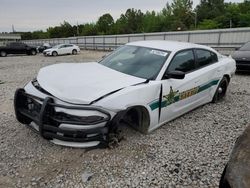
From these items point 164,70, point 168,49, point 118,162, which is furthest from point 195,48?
point 118,162

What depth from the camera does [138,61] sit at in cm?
434

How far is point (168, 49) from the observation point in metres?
4.44

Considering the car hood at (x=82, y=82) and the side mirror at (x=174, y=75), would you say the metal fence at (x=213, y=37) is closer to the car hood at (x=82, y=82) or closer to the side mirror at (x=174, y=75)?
the side mirror at (x=174, y=75)

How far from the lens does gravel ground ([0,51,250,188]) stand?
9.52ft

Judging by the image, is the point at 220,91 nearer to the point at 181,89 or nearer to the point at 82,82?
the point at 181,89

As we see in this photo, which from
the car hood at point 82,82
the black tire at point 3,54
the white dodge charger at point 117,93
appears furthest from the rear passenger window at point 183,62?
the black tire at point 3,54

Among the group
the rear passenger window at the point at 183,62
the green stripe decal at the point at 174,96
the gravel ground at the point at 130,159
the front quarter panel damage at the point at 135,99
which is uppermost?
the rear passenger window at the point at 183,62

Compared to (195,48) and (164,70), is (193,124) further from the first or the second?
(195,48)

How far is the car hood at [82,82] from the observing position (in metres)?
3.20

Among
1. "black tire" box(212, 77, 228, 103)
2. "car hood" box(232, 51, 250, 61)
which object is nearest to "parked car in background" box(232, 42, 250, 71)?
"car hood" box(232, 51, 250, 61)

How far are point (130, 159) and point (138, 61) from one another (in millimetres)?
1781

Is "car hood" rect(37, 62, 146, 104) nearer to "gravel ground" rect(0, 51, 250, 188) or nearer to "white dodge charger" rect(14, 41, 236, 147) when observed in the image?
"white dodge charger" rect(14, 41, 236, 147)

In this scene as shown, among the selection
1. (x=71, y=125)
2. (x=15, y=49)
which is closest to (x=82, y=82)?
(x=71, y=125)

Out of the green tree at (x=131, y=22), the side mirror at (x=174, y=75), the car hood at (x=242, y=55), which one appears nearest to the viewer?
the side mirror at (x=174, y=75)
